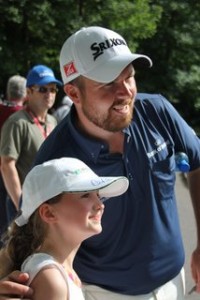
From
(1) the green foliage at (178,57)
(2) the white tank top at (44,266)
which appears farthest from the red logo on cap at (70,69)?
(1) the green foliage at (178,57)

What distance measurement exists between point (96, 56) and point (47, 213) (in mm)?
758

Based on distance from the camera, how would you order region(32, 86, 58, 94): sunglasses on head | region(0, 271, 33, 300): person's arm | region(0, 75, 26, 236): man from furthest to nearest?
1. region(0, 75, 26, 236): man
2. region(32, 86, 58, 94): sunglasses on head
3. region(0, 271, 33, 300): person's arm

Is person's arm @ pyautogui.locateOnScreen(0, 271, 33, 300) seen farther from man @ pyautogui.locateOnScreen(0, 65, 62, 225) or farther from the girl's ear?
man @ pyautogui.locateOnScreen(0, 65, 62, 225)

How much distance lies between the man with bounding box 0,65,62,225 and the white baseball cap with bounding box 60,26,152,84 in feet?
6.01

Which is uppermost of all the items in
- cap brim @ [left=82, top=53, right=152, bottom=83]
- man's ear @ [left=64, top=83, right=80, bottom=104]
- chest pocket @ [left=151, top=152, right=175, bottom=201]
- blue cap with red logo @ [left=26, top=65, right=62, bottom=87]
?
cap brim @ [left=82, top=53, right=152, bottom=83]

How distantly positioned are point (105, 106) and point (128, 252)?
0.61 meters

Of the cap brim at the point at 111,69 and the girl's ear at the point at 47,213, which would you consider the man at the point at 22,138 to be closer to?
the cap brim at the point at 111,69

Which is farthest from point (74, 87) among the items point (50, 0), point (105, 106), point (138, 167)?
point (50, 0)

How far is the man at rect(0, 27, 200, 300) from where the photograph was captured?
256cm

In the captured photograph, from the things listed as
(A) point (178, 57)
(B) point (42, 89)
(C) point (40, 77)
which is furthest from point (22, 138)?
(A) point (178, 57)

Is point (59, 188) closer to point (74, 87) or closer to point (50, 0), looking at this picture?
point (74, 87)

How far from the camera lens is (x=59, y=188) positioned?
212cm

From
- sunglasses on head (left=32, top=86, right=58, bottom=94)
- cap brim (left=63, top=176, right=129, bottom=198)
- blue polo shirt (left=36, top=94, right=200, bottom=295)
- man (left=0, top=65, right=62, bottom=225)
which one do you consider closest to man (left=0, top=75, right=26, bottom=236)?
man (left=0, top=65, right=62, bottom=225)

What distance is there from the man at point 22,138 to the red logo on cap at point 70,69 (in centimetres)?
177
